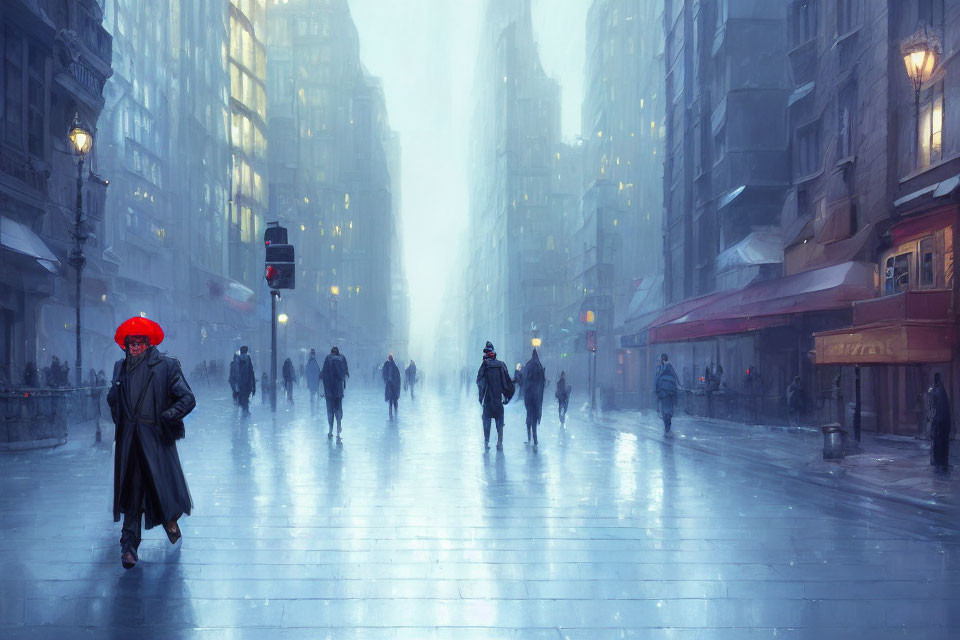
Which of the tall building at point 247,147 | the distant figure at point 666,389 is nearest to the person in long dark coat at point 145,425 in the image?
the distant figure at point 666,389

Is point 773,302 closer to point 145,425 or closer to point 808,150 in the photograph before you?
point 808,150

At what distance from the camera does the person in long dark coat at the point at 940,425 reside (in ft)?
44.9

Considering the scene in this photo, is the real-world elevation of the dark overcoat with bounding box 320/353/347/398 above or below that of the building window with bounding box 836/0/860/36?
below

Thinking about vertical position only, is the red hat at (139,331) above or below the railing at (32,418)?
above

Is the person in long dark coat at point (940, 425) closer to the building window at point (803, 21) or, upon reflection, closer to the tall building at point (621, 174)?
the building window at point (803, 21)

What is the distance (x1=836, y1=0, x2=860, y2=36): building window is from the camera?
71.0 feet

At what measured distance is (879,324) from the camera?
16516mm

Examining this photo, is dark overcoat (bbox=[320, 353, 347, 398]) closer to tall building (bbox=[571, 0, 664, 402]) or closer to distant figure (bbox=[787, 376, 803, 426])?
distant figure (bbox=[787, 376, 803, 426])

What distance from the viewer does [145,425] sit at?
7043 millimetres

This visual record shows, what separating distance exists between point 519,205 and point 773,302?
9883cm

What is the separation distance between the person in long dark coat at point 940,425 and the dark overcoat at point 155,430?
1154 centimetres

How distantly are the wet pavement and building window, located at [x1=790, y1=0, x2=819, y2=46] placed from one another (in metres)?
16.4

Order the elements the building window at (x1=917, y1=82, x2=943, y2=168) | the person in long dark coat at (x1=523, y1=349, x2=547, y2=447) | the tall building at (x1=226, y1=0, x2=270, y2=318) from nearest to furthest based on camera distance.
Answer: the building window at (x1=917, y1=82, x2=943, y2=168), the person in long dark coat at (x1=523, y1=349, x2=547, y2=447), the tall building at (x1=226, y1=0, x2=270, y2=318)

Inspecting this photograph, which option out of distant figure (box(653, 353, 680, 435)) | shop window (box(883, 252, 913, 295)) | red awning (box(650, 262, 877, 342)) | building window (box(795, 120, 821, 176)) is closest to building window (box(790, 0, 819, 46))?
building window (box(795, 120, 821, 176))
